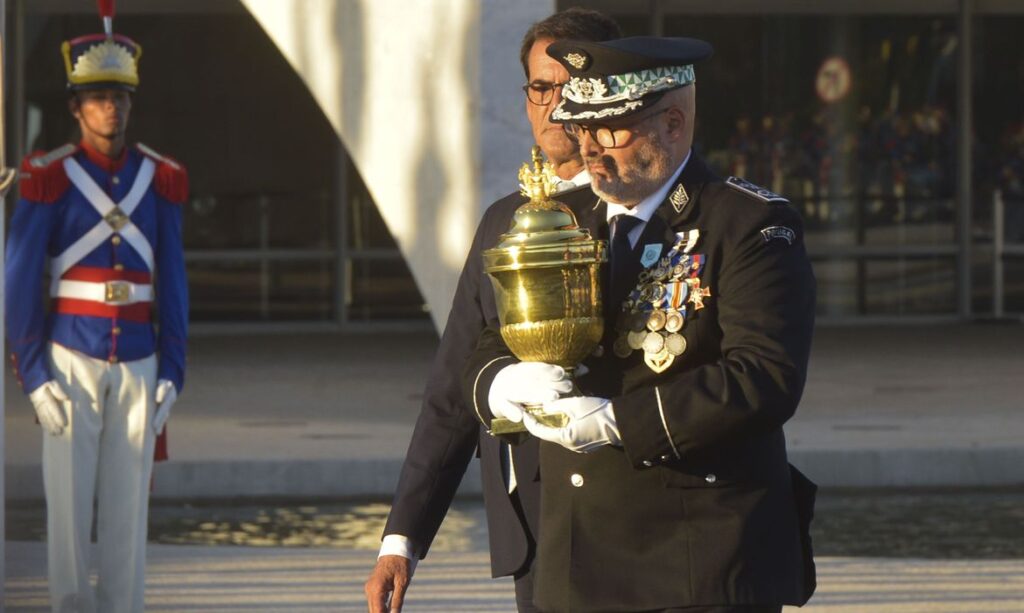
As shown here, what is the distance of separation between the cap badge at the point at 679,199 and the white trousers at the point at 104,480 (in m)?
3.75

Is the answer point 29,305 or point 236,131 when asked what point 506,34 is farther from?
point 236,131

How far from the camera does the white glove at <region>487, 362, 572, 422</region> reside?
3.23m

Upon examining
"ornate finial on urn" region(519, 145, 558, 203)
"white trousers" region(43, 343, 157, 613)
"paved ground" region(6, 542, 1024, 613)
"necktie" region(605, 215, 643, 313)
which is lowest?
"paved ground" region(6, 542, 1024, 613)

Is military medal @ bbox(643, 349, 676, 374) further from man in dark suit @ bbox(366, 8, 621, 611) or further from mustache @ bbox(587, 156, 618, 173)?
man in dark suit @ bbox(366, 8, 621, 611)

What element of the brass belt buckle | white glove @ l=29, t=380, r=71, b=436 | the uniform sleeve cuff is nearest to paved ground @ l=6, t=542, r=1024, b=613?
white glove @ l=29, t=380, r=71, b=436

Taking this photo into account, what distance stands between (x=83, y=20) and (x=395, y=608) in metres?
16.9

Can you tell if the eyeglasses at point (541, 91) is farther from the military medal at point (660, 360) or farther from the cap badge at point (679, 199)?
the military medal at point (660, 360)

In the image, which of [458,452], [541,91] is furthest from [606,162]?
[541,91]

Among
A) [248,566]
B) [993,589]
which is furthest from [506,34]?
[993,589]

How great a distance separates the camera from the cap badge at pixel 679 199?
3416 millimetres

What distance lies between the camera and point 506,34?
10352mm

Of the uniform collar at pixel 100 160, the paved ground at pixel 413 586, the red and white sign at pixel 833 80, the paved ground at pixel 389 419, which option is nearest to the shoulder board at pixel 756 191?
the uniform collar at pixel 100 160

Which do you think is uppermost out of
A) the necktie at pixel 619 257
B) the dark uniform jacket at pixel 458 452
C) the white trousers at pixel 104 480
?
the necktie at pixel 619 257

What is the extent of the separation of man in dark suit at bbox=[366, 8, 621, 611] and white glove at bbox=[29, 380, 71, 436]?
2.99 metres
